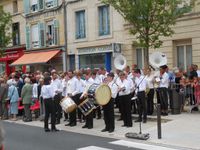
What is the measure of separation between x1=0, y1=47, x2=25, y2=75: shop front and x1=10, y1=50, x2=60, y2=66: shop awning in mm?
935

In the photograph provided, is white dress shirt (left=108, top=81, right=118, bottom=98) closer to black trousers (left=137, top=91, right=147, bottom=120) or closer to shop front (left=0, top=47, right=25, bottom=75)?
black trousers (left=137, top=91, right=147, bottom=120)

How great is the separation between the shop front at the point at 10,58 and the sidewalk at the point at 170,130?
19898 millimetres

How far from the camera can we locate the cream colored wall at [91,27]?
25.9 m

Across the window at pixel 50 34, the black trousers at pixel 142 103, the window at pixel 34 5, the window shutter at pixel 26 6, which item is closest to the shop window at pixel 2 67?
the window shutter at pixel 26 6

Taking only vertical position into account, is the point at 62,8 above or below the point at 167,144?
above

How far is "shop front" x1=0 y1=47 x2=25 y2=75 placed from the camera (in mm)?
35719

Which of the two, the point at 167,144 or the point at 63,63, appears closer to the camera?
the point at 167,144

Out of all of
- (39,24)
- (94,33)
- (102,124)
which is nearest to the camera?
(102,124)

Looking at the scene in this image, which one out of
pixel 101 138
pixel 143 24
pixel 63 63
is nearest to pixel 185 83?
pixel 143 24

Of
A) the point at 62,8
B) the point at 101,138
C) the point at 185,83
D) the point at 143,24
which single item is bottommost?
the point at 101,138

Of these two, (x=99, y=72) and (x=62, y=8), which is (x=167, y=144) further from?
(x=62, y=8)

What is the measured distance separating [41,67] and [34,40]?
2312mm

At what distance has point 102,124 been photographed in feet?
50.1

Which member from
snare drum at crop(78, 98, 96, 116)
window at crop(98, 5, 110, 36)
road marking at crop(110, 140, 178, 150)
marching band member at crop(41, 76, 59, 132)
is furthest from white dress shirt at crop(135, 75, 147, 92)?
window at crop(98, 5, 110, 36)
